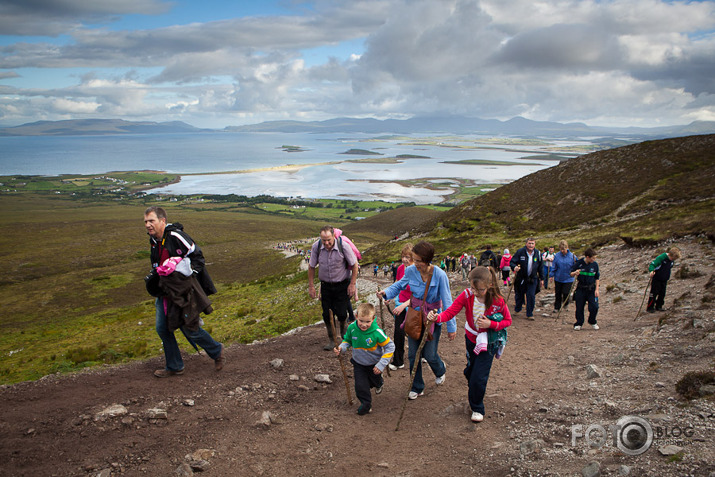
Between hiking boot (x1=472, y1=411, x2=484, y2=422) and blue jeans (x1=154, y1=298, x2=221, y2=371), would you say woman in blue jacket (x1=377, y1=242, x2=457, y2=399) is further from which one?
blue jeans (x1=154, y1=298, x2=221, y2=371)

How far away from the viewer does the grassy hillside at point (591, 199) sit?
34250mm

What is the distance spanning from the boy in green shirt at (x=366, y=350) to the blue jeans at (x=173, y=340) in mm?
2879

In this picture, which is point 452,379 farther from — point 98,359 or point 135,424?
point 98,359

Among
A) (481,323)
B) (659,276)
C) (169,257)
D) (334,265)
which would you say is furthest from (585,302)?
(169,257)

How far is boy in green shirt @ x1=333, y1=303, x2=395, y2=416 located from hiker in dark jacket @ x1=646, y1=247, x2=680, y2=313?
8811mm

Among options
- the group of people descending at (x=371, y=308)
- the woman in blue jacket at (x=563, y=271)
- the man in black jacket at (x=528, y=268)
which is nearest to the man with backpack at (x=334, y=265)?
the group of people descending at (x=371, y=308)

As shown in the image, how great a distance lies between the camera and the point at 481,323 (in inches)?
224

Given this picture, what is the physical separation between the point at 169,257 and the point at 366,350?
3.87 metres

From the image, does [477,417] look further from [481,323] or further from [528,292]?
[528,292]

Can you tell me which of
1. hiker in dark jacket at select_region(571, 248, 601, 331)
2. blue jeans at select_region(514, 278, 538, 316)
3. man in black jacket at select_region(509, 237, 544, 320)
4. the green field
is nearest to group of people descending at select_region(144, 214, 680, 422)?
man in black jacket at select_region(509, 237, 544, 320)

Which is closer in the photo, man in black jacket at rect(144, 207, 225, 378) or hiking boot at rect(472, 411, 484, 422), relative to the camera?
hiking boot at rect(472, 411, 484, 422)

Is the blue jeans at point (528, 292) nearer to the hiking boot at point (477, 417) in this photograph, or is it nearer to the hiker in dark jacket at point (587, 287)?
the hiker in dark jacket at point (587, 287)

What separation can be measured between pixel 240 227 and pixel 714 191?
9352cm

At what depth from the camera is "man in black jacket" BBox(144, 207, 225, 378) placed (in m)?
7.07
